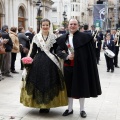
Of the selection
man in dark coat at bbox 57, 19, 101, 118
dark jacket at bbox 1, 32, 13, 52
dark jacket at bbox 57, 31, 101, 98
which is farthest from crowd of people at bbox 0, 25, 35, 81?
dark jacket at bbox 57, 31, 101, 98

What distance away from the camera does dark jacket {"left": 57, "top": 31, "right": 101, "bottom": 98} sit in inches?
213

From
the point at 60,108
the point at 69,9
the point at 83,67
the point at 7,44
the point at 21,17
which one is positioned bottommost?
the point at 60,108

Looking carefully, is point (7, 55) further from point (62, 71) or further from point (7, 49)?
point (62, 71)

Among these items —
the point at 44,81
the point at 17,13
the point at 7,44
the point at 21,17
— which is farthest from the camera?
the point at 21,17

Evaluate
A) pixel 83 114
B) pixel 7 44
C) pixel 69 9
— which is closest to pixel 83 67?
pixel 83 114

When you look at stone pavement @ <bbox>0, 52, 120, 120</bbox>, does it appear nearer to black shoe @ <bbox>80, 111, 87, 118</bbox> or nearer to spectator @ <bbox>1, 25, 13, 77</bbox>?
black shoe @ <bbox>80, 111, 87, 118</bbox>

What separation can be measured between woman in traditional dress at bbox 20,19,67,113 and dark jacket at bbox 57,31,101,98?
0.83 ft

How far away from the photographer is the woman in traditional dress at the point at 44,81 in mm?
5566

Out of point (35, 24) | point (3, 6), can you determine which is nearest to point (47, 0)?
point (35, 24)

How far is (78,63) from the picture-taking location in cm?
545

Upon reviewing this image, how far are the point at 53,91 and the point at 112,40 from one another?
774 cm

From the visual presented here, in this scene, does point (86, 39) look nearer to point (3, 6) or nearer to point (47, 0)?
point (3, 6)
